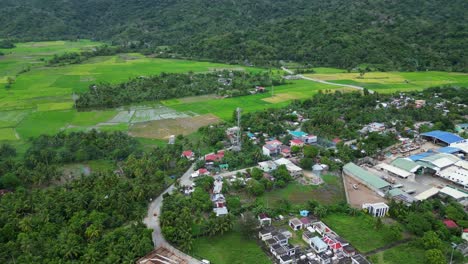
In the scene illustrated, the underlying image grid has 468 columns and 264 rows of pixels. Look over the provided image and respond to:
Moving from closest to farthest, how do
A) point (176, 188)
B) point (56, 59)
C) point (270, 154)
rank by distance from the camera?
1. point (176, 188)
2. point (270, 154)
3. point (56, 59)

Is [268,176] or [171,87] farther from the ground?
[171,87]

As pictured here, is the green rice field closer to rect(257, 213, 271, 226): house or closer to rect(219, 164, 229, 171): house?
rect(219, 164, 229, 171): house

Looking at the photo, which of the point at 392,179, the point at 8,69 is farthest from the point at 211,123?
the point at 8,69

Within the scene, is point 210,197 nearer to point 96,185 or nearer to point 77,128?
point 96,185

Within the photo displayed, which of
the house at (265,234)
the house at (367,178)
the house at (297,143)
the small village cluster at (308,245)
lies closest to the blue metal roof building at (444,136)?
the house at (367,178)

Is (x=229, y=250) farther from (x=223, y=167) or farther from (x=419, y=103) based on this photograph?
(x=419, y=103)

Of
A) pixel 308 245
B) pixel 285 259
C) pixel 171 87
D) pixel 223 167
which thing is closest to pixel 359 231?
pixel 308 245

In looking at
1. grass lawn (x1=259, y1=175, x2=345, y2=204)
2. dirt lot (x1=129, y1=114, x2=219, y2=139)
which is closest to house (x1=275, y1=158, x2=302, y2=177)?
grass lawn (x1=259, y1=175, x2=345, y2=204)
